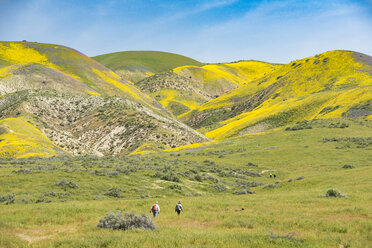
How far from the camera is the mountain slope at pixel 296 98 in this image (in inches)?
3757

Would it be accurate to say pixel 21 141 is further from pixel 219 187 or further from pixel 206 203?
pixel 206 203

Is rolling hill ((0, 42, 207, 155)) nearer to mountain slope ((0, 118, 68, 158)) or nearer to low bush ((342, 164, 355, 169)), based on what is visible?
mountain slope ((0, 118, 68, 158))

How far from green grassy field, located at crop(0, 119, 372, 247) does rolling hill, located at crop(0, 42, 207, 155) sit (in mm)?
28796

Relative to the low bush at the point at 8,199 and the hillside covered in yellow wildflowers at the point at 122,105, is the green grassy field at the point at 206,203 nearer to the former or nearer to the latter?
the low bush at the point at 8,199

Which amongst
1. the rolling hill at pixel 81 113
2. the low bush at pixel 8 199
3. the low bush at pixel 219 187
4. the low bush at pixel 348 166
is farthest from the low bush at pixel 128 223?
the rolling hill at pixel 81 113

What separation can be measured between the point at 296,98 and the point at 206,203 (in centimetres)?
9829

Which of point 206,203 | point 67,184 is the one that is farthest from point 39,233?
point 67,184

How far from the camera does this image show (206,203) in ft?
79.7

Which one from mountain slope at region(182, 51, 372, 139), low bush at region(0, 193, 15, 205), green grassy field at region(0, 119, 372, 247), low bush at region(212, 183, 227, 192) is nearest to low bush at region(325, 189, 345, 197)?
green grassy field at region(0, 119, 372, 247)

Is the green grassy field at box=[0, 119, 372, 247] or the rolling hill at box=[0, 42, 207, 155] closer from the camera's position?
the green grassy field at box=[0, 119, 372, 247]

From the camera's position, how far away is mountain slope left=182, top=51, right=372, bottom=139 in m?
95.4

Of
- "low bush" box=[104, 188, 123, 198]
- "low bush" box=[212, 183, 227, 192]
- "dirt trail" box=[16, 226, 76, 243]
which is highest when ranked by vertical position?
"dirt trail" box=[16, 226, 76, 243]

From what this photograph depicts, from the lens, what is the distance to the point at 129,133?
3177 inches

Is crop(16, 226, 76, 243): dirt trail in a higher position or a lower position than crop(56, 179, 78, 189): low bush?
higher
